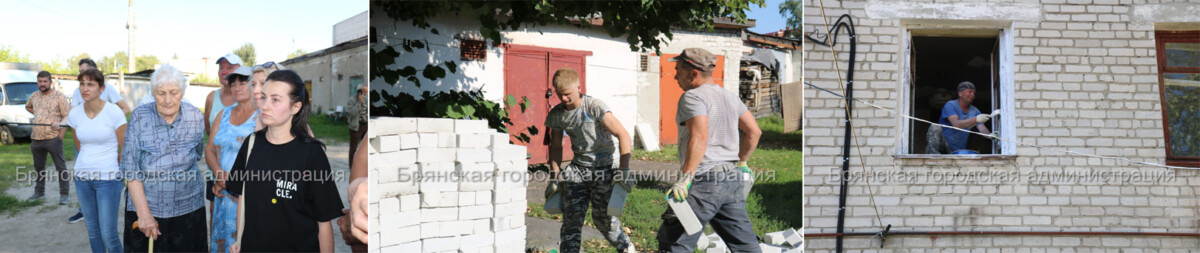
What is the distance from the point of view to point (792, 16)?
402 cm

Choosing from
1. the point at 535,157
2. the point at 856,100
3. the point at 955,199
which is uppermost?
the point at 856,100

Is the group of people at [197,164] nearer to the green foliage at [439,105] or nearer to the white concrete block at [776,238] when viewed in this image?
the green foliage at [439,105]

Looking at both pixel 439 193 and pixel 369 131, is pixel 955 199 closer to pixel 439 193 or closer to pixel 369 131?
pixel 439 193

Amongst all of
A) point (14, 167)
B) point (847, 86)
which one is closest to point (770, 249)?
point (847, 86)

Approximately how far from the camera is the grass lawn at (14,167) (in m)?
3.09

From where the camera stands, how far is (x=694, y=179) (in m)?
3.55

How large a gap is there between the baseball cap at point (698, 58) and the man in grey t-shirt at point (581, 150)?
45 centimetres

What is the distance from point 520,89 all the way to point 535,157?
12.2 inches

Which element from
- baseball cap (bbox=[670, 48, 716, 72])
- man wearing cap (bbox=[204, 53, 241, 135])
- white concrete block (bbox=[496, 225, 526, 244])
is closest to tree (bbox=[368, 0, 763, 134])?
baseball cap (bbox=[670, 48, 716, 72])

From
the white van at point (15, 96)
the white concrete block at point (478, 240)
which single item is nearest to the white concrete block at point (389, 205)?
the white concrete block at point (478, 240)

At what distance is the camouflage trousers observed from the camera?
11.4 ft

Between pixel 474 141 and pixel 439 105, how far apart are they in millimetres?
225

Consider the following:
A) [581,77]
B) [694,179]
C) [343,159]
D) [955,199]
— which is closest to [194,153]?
[343,159]

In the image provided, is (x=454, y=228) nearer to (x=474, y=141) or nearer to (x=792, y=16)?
(x=474, y=141)
